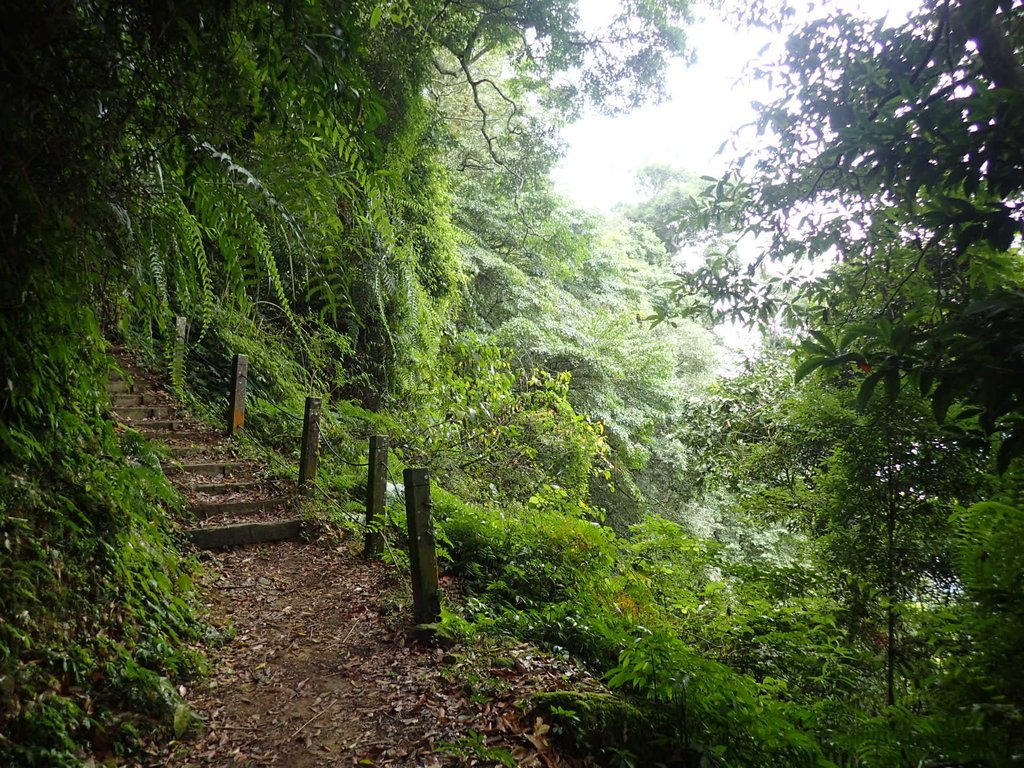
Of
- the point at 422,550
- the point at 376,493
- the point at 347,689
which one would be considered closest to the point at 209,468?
the point at 376,493

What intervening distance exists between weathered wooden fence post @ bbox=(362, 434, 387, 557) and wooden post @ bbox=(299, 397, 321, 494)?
→ 4.04 ft

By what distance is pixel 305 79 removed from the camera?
6.09ft

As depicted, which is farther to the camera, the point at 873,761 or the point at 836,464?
the point at 836,464

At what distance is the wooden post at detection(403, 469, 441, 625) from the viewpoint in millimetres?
3594

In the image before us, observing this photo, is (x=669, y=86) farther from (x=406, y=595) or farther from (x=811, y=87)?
(x=406, y=595)

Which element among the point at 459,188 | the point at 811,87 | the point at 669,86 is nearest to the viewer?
the point at 811,87

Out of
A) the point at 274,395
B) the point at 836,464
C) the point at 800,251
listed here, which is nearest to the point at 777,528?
the point at 836,464

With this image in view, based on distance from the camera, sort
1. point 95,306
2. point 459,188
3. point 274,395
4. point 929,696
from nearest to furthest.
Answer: point 95,306, point 929,696, point 274,395, point 459,188

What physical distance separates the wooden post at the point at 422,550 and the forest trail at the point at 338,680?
22 centimetres

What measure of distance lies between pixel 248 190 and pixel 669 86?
841 centimetres

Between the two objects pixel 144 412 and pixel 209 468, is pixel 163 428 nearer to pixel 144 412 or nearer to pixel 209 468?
pixel 144 412

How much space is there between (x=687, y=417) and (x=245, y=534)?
5.50 metres

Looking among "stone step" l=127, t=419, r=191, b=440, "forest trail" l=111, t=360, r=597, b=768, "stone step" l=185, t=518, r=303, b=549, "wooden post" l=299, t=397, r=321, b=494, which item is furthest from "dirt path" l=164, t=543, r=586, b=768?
"stone step" l=127, t=419, r=191, b=440

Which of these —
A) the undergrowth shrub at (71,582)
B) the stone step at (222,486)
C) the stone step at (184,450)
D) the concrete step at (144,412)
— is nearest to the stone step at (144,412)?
the concrete step at (144,412)
